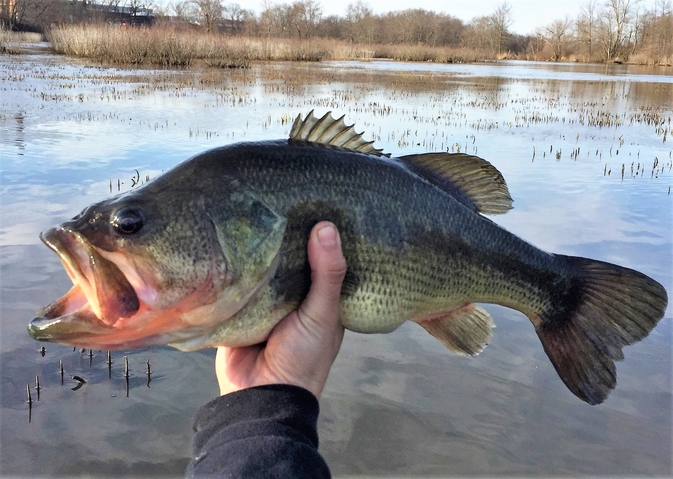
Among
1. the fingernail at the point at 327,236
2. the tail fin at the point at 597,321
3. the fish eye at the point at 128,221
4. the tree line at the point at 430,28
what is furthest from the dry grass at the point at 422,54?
the fish eye at the point at 128,221

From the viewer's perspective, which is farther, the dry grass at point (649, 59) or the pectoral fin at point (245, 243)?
the dry grass at point (649, 59)

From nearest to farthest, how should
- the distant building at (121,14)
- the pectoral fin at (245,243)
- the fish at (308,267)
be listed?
the fish at (308,267) < the pectoral fin at (245,243) < the distant building at (121,14)

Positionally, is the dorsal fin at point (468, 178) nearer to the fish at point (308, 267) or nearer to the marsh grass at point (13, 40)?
the fish at point (308, 267)

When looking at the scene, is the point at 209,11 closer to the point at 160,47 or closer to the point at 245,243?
the point at 160,47

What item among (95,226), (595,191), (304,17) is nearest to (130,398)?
(95,226)

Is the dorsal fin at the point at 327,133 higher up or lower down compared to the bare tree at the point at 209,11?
lower down

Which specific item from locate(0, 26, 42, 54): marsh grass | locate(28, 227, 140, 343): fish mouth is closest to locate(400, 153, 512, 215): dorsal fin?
locate(28, 227, 140, 343): fish mouth

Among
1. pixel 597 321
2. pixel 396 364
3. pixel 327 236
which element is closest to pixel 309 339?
pixel 327 236

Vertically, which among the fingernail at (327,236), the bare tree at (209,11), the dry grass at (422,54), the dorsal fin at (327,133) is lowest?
the fingernail at (327,236)
